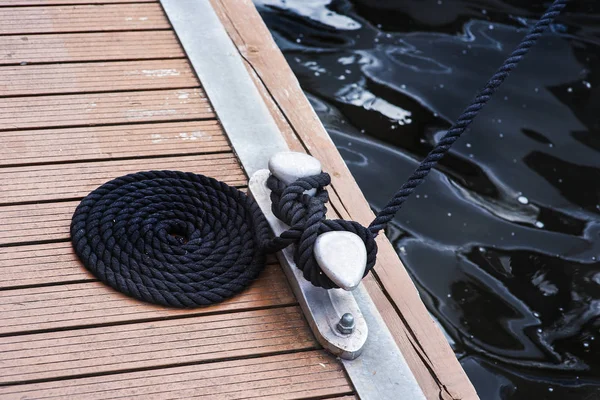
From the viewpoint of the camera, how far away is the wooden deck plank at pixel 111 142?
1840 millimetres

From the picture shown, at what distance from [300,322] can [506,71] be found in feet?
2.30

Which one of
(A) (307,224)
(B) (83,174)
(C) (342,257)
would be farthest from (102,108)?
(C) (342,257)

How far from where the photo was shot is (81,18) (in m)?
2.41

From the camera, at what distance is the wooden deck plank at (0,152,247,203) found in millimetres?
1734

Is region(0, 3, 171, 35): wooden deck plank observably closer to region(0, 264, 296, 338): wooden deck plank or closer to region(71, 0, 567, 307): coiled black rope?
region(71, 0, 567, 307): coiled black rope

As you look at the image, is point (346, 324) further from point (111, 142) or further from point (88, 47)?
point (88, 47)

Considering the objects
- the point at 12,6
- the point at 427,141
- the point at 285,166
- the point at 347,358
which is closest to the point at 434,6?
the point at 427,141

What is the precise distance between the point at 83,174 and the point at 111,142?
0.14m

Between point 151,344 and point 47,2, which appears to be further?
point 47,2

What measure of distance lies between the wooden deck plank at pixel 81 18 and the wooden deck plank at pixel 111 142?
55cm

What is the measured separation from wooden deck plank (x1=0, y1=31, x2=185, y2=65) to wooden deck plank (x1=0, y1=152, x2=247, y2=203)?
0.50 metres

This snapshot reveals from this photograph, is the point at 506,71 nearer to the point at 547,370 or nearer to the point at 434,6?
the point at 547,370

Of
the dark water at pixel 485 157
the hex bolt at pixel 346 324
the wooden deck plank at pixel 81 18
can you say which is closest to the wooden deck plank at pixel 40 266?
the hex bolt at pixel 346 324

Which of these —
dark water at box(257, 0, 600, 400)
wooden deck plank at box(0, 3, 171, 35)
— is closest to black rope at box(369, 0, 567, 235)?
dark water at box(257, 0, 600, 400)
